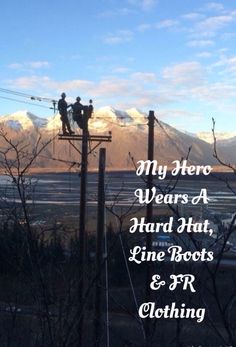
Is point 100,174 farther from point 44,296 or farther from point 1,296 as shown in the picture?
point 1,296

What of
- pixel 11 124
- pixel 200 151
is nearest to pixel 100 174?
pixel 200 151

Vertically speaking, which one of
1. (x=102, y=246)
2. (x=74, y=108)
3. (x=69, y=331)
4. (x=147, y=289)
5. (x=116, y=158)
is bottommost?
(x=116, y=158)

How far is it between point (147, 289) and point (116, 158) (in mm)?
143486

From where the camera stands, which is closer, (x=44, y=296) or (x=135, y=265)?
(x=44, y=296)

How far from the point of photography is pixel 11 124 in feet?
627

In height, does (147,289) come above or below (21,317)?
above

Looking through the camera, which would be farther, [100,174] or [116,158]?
[116,158]

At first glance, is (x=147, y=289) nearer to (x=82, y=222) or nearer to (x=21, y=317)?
(x=82, y=222)

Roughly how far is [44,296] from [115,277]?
20668mm

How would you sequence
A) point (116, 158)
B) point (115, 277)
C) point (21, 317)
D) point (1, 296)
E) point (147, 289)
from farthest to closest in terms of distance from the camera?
point (116, 158) → point (115, 277) → point (1, 296) → point (21, 317) → point (147, 289)

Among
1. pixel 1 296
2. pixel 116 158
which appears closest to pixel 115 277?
pixel 1 296

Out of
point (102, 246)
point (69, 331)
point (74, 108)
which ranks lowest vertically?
point (102, 246)

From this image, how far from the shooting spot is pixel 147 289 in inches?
399

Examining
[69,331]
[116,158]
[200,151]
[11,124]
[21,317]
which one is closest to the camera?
[69,331]
